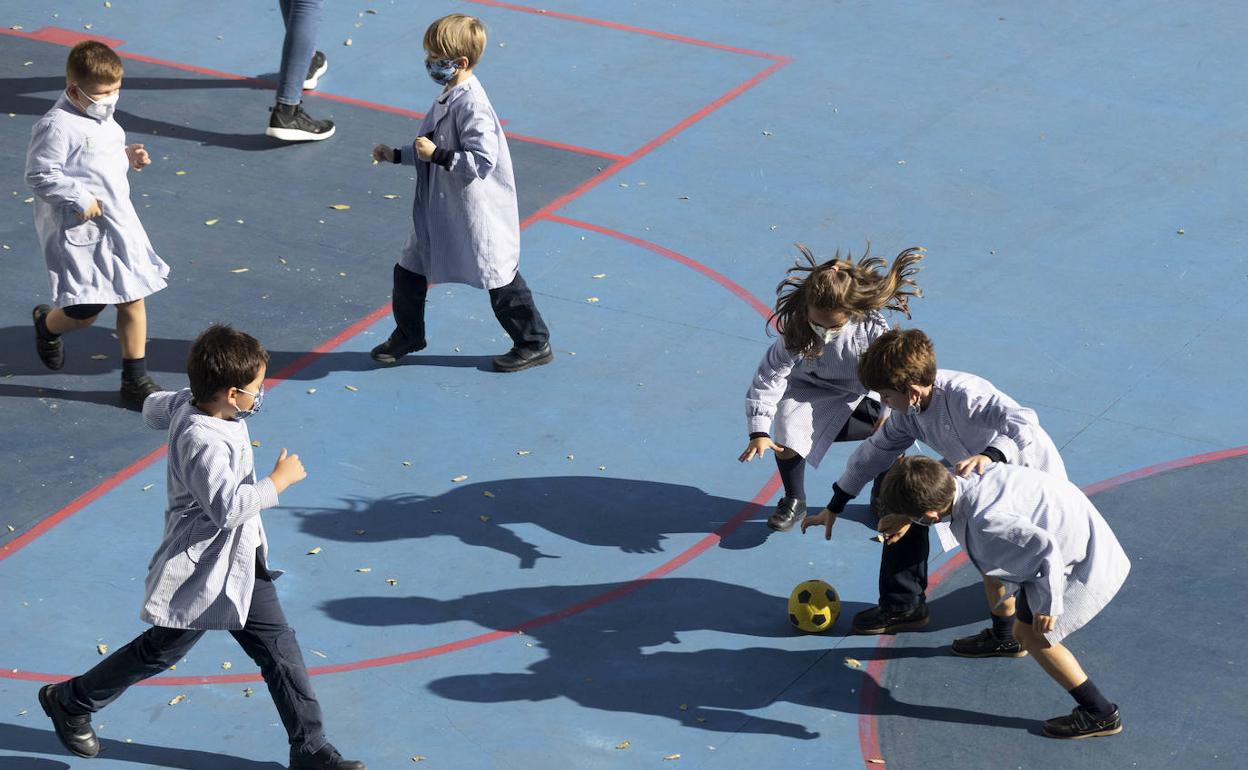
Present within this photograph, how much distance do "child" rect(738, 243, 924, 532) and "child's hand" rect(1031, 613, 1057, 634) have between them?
1429 mm

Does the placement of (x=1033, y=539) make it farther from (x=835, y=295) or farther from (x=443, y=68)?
(x=443, y=68)

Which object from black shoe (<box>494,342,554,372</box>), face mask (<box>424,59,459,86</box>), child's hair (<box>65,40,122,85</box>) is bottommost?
black shoe (<box>494,342,554,372</box>)

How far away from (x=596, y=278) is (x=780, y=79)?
339cm

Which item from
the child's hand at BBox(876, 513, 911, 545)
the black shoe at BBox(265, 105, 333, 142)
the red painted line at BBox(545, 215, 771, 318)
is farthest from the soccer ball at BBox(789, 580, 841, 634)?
the black shoe at BBox(265, 105, 333, 142)

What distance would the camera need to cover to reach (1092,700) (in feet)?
19.9

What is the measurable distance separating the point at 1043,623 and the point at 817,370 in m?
1.74

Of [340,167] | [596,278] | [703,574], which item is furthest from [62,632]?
[340,167]

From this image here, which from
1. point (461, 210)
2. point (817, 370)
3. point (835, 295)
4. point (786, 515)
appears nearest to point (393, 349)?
point (461, 210)

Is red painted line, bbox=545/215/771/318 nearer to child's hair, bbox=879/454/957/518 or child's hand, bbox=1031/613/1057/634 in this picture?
→ child's hair, bbox=879/454/957/518

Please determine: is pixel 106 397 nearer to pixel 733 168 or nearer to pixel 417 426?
pixel 417 426

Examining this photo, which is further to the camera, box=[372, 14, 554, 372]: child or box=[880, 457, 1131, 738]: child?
box=[372, 14, 554, 372]: child

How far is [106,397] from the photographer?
8.48 meters

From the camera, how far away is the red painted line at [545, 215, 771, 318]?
30.7 feet

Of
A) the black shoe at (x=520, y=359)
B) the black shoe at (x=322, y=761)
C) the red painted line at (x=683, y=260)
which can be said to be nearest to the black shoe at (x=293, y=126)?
the red painted line at (x=683, y=260)
